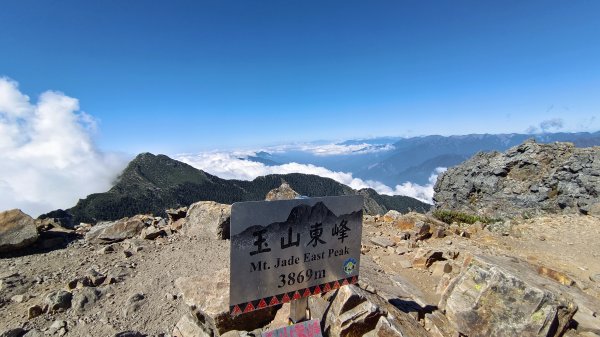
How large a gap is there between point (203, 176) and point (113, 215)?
6309 cm

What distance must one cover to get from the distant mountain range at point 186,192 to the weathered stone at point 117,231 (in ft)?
407

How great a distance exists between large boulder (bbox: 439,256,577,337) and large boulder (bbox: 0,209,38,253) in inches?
549

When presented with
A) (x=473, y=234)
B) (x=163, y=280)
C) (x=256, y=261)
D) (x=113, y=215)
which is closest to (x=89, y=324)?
(x=163, y=280)

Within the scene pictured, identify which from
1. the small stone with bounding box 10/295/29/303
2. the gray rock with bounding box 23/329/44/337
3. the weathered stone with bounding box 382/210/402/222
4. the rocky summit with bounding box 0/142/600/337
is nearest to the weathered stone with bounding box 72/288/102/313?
the rocky summit with bounding box 0/142/600/337

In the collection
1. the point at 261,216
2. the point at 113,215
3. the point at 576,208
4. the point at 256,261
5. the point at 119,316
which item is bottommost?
the point at 113,215

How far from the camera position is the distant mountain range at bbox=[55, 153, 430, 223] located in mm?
138525

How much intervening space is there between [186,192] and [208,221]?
17290 cm

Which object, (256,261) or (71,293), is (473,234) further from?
(71,293)

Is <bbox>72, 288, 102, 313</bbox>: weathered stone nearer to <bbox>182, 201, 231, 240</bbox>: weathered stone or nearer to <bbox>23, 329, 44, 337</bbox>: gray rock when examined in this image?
<bbox>23, 329, 44, 337</bbox>: gray rock

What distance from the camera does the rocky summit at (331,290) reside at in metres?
6.22

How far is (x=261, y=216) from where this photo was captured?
16.2 feet

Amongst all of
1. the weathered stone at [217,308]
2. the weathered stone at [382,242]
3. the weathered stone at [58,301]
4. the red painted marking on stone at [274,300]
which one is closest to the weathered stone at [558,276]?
the weathered stone at [382,242]

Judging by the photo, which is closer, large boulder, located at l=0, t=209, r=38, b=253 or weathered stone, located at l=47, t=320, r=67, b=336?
weathered stone, located at l=47, t=320, r=67, b=336

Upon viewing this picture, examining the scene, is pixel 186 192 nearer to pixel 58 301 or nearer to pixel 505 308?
pixel 58 301
